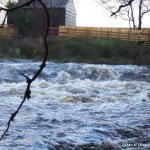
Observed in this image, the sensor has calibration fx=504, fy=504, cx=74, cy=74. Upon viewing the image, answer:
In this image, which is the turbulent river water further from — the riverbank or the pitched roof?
the pitched roof

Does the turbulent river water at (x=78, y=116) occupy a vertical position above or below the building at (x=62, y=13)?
below

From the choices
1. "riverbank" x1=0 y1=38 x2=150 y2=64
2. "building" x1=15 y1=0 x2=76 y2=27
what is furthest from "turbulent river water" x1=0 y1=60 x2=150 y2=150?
"building" x1=15 y1=0 x2=76 y2=27

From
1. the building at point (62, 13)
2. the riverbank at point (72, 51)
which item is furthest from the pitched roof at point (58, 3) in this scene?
the riverbank at point (72, 51)

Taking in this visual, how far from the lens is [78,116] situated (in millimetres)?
10609

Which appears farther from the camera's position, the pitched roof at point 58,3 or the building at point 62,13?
the building at point 62,13

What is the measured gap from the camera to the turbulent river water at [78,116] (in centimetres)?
762

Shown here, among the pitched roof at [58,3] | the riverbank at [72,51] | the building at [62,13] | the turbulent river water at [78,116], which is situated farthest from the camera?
the building at [62,13]

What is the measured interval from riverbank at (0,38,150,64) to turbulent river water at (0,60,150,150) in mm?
10600

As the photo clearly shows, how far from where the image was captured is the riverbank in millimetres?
30547

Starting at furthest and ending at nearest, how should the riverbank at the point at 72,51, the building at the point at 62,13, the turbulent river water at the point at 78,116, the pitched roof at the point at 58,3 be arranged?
1. the building at the point at 62,13
2. the pitched roof at the point at 58,3
3. the riverbank at the point at 72,51
4. the turbulent river water at the point at 78,116

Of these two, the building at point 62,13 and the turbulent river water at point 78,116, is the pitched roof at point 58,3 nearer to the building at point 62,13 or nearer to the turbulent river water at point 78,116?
the building at point 62,13

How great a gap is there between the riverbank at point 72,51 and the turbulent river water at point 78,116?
34.8 feet

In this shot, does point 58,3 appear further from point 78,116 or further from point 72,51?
point 78,116

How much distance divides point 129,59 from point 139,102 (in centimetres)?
1719
